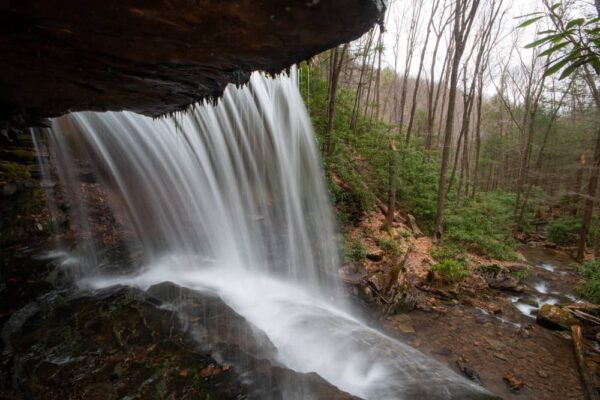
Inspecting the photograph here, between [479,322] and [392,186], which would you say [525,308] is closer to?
[479,322]

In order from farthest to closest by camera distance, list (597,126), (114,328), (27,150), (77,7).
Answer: (597,126), (27,150), (114,328), (77,7)

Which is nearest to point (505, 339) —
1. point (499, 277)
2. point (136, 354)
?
point (499, 277)

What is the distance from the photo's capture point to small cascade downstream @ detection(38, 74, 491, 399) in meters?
4.72

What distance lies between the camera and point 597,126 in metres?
11.7

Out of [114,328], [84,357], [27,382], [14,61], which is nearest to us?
[14,61]

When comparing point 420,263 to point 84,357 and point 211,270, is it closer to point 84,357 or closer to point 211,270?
point 211,270

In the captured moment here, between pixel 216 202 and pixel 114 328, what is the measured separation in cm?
406

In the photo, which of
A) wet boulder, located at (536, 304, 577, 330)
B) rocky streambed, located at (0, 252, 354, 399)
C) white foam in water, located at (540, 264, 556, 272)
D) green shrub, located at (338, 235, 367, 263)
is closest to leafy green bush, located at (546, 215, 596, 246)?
white foam in water, located at (540, 264, 556, 272)

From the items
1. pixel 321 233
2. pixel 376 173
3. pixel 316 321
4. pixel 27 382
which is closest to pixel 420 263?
pixel 321 233

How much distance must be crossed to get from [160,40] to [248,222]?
19.4 feet

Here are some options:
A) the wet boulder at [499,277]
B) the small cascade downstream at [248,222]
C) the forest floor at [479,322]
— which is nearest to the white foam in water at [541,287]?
the forest floor at [479,322]

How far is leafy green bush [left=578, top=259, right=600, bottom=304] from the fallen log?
1749 millimetres

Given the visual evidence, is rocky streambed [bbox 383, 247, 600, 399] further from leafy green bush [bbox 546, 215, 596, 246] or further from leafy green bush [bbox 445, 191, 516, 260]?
leafy green bush [bbox 546, 215, 596, 246]

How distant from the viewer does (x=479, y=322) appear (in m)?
6.70
